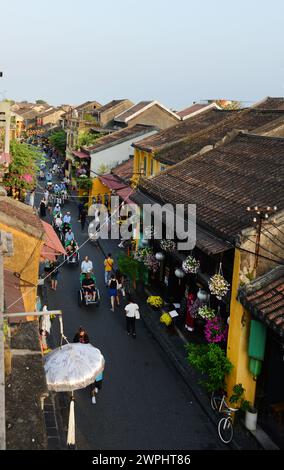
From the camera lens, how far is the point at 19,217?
574 inches

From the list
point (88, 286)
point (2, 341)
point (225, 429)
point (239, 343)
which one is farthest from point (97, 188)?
point (2, 341)

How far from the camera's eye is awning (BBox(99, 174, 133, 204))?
80.2ft

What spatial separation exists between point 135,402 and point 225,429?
2.30 metres

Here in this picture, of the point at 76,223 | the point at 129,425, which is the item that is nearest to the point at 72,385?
the point at 129,425

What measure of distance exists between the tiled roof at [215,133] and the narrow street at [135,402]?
7.70 meters

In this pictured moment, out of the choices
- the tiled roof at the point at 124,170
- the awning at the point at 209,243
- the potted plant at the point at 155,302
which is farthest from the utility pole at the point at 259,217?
the tiled roof at the point at 124,170

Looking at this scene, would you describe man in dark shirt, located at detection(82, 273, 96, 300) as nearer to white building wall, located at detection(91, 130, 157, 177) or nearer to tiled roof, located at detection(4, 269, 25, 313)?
tiled roof, located at detection(4, 269, 25, 313)

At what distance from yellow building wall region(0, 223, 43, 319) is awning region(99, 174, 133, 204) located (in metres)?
9.22

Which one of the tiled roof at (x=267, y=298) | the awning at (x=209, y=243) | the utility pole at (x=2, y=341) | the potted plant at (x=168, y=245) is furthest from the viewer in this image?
the potted plant at (x=168, y=245)

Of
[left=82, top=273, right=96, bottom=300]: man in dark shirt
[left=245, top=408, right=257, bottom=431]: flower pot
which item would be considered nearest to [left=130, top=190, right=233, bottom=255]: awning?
[left=245, top=408, right=257, bottom=431]: flower pot

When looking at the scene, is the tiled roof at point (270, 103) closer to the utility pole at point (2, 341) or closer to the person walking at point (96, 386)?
the person walking at point (96, 386)

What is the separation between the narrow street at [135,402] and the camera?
1042 centimetres

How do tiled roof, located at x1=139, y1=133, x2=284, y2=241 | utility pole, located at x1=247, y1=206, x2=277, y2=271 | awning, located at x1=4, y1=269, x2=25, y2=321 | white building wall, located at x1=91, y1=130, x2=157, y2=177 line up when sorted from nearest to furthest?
awning, located at x1=4, y1=269, x2=25, y2=321, utility pole, located at x1=247, y1=206, x2=277, y2=271, tiled roof, located at x1=139, y1=133, x2=284, y2=241, white building wall, located at x1=91, y1=130, x2=157, y2=177

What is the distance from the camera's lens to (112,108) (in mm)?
49719
